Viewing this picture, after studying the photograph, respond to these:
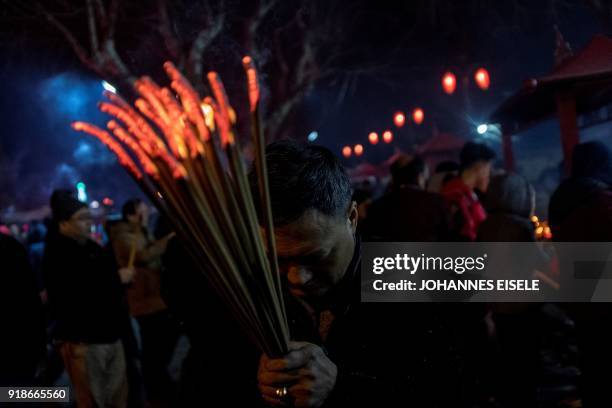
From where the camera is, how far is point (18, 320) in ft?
9.80

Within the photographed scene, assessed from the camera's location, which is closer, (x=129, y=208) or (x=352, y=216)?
(x=352, y=216)

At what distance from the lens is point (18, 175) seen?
42.0 meters

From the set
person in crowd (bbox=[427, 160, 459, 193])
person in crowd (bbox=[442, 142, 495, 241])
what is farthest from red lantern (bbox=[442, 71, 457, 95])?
person in crowd (bbox=[442, 142, 495, 241])

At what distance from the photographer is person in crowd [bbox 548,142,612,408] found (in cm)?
296

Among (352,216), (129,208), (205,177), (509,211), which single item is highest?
(129,208)

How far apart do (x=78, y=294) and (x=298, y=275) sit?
2953 mm

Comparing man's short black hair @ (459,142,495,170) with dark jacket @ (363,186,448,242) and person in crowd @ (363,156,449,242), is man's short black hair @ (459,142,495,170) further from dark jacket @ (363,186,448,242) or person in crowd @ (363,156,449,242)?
dark jacket @ (363,186,448,242)

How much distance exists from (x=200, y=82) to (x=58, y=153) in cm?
4274

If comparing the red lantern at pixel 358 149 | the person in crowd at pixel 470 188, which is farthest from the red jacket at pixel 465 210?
the red lantern at pixel 358 149

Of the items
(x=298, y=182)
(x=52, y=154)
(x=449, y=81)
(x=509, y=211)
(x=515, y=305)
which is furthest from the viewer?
(x=52, y=154)

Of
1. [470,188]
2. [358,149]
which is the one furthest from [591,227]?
[358,149]

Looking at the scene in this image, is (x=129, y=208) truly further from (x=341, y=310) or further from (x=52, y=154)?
(x=52, y=154)

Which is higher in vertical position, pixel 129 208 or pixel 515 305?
pixel 129 208

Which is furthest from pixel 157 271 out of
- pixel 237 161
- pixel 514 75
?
pixel 514 75
